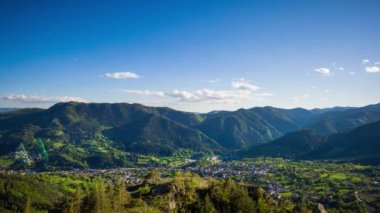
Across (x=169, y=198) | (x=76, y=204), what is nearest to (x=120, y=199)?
(x=76, y=204)

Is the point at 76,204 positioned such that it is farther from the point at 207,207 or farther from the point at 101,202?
the point at 207,207

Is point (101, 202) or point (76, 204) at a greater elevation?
point (101, 202)

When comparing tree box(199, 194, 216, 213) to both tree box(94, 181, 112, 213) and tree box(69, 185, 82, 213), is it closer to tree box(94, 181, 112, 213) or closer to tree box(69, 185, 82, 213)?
tree box(94, 181, 112, 213)

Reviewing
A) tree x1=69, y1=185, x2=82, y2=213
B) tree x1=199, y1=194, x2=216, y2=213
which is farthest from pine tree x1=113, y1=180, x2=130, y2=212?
tree x1=199, y1=194, x2=216, y2=213

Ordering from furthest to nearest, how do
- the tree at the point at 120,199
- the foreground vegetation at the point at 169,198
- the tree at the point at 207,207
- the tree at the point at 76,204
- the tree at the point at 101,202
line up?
the tree at the point at 207,207 → the foreground vegetation at the point at 169,198 → the tree at the point at 120,199 → the tree at the point at 76,204 → the tree at the point at 101,202

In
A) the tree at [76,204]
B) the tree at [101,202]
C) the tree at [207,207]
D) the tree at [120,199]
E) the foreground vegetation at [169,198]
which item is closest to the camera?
the tree at [101,202]

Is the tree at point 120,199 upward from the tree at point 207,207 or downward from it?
upward

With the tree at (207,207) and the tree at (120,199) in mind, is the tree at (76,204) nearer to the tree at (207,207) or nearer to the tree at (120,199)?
the tree at (120,199)

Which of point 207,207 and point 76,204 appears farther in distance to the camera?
point 207,207

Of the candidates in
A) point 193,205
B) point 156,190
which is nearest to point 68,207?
point 156,190

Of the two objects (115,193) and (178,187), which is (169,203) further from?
(115,193)

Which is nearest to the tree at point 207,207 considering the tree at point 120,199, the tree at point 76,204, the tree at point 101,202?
the tree at point 120,199

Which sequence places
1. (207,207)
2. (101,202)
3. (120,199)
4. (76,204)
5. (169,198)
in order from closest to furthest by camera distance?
(101,202) → (76,204) → (120,199) → (207,207) → (169,198)
